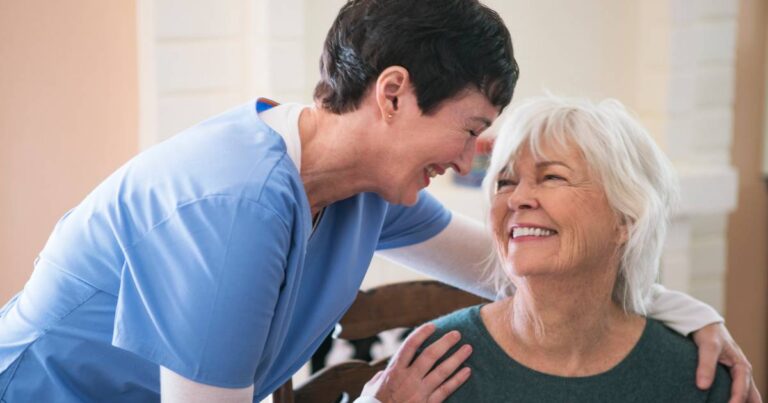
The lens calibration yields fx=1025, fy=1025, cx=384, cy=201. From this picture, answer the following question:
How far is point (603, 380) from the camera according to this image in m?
1.79

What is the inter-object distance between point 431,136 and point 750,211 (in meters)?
2.61

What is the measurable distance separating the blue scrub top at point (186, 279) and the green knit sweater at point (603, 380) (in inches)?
11.2

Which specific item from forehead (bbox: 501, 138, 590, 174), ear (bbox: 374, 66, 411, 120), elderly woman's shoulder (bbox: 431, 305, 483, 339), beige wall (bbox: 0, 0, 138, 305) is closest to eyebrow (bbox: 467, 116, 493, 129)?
ear (bbox: 374, 66, 411, 120)

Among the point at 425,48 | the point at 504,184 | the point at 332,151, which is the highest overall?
the point at 425,48

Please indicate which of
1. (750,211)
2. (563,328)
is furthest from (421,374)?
(750,211)

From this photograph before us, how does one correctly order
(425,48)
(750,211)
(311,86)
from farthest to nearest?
(750,211), (311,86), (425,48)

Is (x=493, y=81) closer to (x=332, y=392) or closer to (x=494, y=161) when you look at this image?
(x=494, y=161)

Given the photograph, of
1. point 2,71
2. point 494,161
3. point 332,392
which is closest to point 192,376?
point 332,392

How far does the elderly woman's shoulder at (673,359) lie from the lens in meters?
1.79

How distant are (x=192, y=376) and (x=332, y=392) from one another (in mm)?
598

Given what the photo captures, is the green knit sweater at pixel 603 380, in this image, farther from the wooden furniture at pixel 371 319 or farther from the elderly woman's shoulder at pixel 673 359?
the wooden furniture at pixel 371 319

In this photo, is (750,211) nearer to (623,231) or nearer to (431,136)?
(623,231)

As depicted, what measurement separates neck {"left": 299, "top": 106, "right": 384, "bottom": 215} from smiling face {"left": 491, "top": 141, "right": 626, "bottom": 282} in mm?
320

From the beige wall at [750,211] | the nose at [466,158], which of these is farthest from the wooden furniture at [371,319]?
the beige wall at [750,211]
